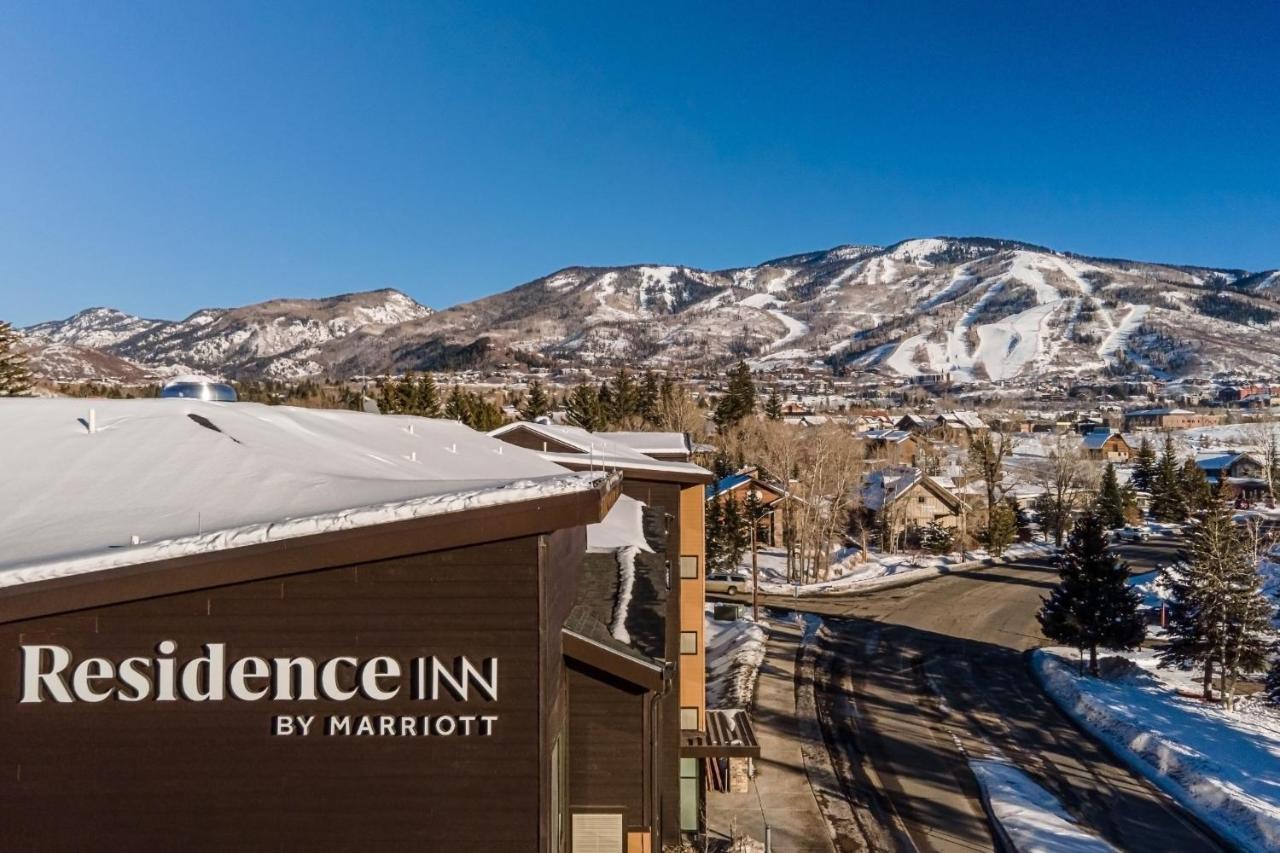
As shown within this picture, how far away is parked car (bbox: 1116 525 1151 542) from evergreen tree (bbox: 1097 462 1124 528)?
74 cm

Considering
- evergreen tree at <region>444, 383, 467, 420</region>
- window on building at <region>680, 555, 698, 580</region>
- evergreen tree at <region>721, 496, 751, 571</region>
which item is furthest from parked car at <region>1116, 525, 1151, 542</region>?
window on building at <region>680, 555, 698, 580</region>

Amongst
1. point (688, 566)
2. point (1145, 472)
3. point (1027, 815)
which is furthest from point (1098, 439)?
point (688, 566)

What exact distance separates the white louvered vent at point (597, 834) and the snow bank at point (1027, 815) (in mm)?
10735

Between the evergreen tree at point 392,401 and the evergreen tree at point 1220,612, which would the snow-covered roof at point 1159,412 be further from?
the evergreen tree at point 392,401

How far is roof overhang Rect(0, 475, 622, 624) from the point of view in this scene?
563 centimetres

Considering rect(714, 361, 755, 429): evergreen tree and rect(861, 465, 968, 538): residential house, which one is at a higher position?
rect(714, 361, 755, 429): evergreen tree

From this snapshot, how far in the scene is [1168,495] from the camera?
214ft

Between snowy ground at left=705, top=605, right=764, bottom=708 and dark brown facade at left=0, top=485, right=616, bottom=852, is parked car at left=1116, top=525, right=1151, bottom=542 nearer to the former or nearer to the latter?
snowy ground at left=705, top=605, right=764, bottom=708

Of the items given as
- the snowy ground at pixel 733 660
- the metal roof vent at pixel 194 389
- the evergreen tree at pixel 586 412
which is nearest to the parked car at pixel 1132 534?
the snowy ground at pixel 733 660

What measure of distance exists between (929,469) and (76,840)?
7331 centimetres

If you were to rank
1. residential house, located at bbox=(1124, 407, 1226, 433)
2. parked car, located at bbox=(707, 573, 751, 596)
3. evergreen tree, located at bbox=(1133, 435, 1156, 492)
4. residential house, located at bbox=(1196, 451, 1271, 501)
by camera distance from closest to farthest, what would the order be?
parked car, located at bbox=(707, 573, 751, 596) → evergreen tree, located at bbox=(1133, 435, 1156, 492) → residential house, located at bbox=(1196, 451, 1271, 501) → residential house, located at bbox=(1124, 407, 1226, 433)

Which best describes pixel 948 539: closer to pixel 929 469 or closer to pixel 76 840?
pixel 929 469

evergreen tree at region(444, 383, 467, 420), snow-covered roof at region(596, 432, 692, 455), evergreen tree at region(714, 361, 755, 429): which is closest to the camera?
snow-covered roof at region(596, 432, 692, 455)

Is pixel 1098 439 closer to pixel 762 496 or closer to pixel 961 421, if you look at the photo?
pixel 961 421
